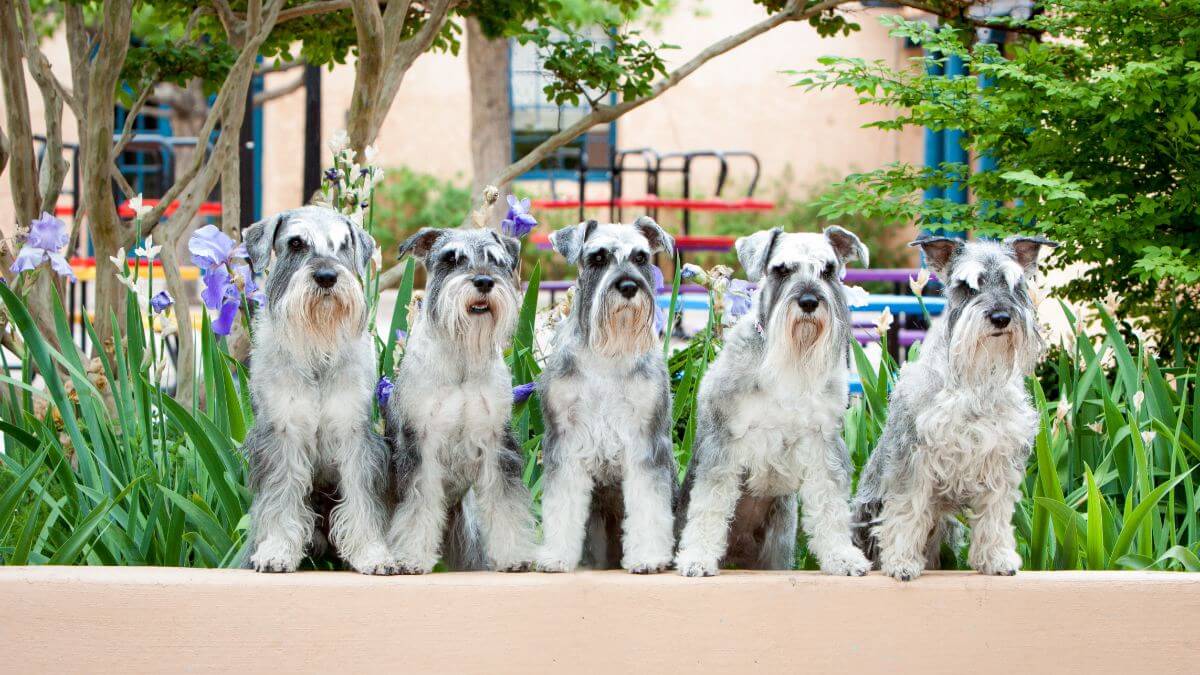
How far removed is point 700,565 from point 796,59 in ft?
45.8

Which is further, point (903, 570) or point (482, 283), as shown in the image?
point (903, 570)

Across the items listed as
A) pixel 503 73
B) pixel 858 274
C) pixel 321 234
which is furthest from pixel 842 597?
pixel 503 73

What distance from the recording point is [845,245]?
3596 mm

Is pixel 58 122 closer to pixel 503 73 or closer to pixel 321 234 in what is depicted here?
pixel 321 234

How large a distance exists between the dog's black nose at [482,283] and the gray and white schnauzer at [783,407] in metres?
0.71

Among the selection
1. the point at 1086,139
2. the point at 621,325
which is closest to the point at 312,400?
the point at 621,325

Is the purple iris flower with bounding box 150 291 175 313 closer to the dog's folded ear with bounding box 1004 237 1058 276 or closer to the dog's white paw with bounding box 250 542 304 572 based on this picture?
the dog's white paw with bounding box 250 542 304 572

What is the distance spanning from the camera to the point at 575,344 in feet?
11.7

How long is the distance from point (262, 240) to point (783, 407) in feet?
4.89

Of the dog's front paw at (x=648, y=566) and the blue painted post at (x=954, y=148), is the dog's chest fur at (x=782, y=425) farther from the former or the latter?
the blue painted post at (x=954, y=148)

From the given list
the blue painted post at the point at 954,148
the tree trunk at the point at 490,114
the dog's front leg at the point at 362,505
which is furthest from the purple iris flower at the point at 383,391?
the tree trunk at the point at 490,114

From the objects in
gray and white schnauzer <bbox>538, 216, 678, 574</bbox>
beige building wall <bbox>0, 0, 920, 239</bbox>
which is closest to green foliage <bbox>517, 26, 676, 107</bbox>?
gray and white schnauzer <bbox>538, 216, 678, 574</bbox>

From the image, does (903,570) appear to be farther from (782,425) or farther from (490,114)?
(490,114)

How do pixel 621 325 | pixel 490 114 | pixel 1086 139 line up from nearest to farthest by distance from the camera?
pixel 621 325 → pixel 1086 139 → pixel 490 114
